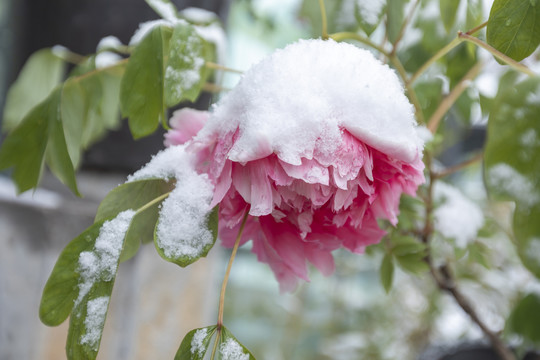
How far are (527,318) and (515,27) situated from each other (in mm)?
168

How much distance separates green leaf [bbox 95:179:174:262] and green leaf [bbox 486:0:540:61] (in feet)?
0.69

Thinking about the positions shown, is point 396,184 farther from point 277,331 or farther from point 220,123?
point 277,331

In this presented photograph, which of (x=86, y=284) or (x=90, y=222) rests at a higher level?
(x=86, y=284)

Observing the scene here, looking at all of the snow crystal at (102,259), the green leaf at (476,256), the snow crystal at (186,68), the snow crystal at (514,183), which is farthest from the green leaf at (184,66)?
the green leaf at (476,256)

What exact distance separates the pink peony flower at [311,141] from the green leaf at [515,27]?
6cm

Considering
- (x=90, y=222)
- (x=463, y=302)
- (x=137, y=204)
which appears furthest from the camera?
(x=90, y=222)

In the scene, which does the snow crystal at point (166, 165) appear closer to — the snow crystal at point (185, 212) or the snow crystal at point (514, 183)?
the snow crystal at point (185, 212)

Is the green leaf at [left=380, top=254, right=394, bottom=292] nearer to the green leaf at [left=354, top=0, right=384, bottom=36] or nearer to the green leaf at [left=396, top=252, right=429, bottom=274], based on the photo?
the green leaf at [left=396, top=252, right=429, bottom=274]

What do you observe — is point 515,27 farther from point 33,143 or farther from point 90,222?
point 90,222

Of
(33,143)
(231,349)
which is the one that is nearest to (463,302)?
(231,349)

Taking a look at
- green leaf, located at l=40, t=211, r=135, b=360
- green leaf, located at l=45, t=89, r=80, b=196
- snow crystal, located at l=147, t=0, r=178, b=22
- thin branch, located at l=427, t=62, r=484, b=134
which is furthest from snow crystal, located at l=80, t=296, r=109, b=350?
thin branch, located at l=427, t=62, r=484, b=134

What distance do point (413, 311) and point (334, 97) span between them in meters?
1.47

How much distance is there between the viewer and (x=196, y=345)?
0.25 meters

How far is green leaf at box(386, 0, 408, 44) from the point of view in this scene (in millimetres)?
405
